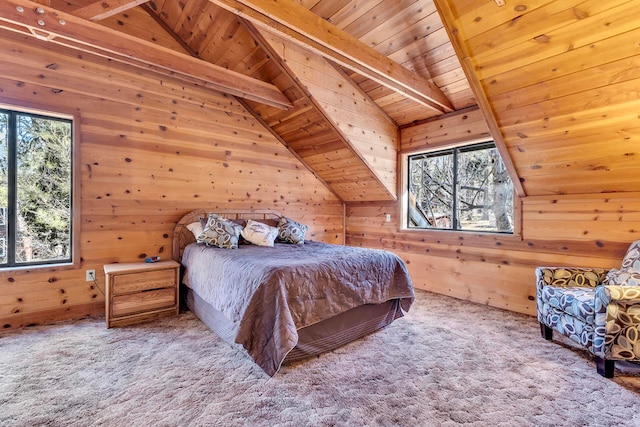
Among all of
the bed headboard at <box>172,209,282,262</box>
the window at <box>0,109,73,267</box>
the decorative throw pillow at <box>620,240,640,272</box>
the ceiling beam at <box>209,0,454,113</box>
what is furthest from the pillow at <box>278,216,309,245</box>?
the decorative throw pillow at <box>620,240,640,272</box>

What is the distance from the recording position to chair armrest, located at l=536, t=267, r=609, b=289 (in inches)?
96.3

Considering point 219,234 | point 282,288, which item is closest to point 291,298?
point 282,288

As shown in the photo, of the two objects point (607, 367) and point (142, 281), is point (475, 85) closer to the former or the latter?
point (607, 367)

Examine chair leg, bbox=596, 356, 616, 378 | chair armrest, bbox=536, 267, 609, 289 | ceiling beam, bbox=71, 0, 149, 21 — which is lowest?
chair leg, bbox=596, 356, 616, 378

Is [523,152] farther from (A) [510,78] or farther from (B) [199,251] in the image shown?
(B) [199,251]

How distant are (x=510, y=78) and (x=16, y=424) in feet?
12.3

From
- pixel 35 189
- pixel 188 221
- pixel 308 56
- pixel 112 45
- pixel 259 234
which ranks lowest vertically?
pixel 259 234

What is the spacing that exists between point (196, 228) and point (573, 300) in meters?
3.58

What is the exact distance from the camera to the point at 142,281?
277cm

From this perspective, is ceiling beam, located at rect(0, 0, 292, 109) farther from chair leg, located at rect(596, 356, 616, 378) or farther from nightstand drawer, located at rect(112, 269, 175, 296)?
chair leg, located at rect(596, 356, 616, 378)

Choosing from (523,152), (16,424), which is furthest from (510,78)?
(16,424)

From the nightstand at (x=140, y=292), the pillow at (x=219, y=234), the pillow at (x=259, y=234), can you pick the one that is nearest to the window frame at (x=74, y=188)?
the nightstand at (x=140, y=292)

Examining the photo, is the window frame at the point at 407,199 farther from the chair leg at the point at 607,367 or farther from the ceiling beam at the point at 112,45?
the ceiling beam at the point at 112,45

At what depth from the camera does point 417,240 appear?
4141 millimetres
